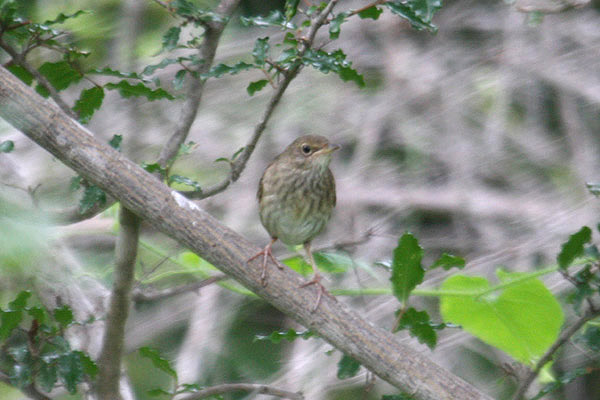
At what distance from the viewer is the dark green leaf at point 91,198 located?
7.37 ft

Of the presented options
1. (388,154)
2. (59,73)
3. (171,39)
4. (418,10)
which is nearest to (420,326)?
(418,10)

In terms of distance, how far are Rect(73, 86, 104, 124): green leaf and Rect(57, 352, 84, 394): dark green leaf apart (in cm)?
71

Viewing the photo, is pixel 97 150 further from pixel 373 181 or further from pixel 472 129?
pixel 472 129

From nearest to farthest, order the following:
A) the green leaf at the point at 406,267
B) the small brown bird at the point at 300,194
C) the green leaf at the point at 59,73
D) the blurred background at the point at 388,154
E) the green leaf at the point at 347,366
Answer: the green leaf at the point at 406,267
the green leaf at the point at 347,366
the green leaf at the point at 59,73
the small brown bird at the point at 300,194
the blurred background at the point at 388,154

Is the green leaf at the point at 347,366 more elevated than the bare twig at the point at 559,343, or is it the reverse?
the bare twig at the point at 559,343

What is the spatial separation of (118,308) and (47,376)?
271 mm

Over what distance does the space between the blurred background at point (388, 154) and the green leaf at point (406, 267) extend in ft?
4.69

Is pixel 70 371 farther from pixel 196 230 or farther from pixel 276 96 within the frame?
pixel 276 96

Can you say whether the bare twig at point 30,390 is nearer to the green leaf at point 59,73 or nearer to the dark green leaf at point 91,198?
the dark green leaf at point 91,198

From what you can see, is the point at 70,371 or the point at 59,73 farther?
the point at 59,73

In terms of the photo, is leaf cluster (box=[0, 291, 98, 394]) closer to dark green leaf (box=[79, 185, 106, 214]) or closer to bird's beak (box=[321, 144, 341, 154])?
dark green leaf (box=[79, 185, 106, 214])

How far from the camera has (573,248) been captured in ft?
6.97

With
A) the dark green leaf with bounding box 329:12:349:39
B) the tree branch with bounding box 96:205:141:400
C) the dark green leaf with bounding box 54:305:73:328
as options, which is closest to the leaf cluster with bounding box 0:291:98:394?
the dark green leaf with bounding box 54:305:73:328

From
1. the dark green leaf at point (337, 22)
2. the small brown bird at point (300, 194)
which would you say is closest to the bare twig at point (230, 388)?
the small brown bird at point (300, 194)
